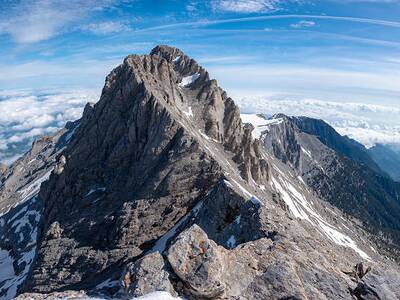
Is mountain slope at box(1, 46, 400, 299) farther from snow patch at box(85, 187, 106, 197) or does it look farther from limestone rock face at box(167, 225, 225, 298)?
snow patch at box(85, 187, 106, 197)

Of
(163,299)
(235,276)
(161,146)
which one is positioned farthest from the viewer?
→ (161,146)

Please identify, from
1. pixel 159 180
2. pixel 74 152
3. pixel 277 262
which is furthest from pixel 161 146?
pixel 277 262

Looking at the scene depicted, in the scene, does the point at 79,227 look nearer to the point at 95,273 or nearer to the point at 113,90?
the point at 95,273

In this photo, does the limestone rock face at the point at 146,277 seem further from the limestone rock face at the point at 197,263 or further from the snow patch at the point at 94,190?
the snow patch at the point at 94,190

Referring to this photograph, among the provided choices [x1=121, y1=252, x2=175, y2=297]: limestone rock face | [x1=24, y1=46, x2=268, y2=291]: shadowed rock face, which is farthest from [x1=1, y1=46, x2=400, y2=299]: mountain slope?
Result: [x1=24, y1=46, x2=268, y2=291]: shadowed rock face

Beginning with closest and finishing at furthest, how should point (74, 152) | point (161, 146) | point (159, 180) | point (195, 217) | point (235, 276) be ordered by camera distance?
point (235, 276) < point (195, 217) < point (159, 180) < point (161, 146) < point (74, 152)

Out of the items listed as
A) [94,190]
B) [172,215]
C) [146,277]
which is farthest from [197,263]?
[94,190]

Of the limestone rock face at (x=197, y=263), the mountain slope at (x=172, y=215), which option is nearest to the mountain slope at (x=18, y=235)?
the mountain slope at (x=172, y=215)
